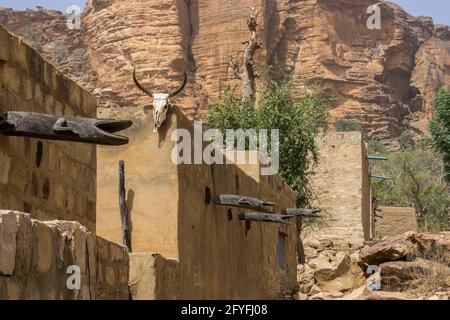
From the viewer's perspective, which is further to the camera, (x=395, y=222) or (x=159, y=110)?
(x=395, y=222)

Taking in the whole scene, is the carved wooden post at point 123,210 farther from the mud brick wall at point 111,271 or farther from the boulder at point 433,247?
the boulder at point 433,247

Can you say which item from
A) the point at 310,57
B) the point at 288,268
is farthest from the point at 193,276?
the point at 310,57

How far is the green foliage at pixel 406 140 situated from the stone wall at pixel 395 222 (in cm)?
3909

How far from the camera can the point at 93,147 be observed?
7.93 metres

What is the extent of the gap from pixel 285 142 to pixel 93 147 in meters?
17.8

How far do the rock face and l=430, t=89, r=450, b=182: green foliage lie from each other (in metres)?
39.5

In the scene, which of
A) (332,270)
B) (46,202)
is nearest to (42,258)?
(46,202)

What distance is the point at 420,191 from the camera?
4122 cm

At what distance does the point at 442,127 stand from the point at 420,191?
37.2 ft

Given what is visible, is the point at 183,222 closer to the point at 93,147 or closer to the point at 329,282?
the point at 93,147

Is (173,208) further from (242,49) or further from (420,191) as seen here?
(242,49)

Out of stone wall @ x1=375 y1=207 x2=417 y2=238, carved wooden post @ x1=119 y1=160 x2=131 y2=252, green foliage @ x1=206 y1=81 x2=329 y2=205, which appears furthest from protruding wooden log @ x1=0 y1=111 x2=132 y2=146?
stone wall @ x1=375 y1=207 x2=417 y2=238

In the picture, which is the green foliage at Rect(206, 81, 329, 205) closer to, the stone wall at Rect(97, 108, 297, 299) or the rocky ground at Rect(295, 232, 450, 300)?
the rocky ground at Rect(295, 232, 450, 300)

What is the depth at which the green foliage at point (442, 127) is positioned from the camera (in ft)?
98.4
